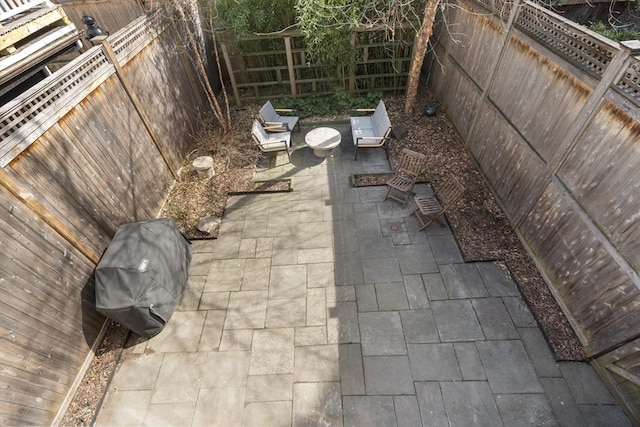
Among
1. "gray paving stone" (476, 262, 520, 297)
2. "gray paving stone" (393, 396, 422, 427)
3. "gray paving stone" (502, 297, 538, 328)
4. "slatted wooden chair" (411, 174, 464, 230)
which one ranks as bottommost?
"gray paving stone" (393, 396, 422, 427)

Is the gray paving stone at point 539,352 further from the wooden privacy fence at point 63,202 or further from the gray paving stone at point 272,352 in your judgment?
the wooden privacy fence at point 63,202

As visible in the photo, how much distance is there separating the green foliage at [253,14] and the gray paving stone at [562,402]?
8.93 meters

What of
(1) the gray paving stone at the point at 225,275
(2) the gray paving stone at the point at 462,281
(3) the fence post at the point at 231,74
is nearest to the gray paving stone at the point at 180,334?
(1) the gray paving stone at the point at 225,275

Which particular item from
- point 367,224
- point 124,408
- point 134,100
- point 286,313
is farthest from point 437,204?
point 134,100

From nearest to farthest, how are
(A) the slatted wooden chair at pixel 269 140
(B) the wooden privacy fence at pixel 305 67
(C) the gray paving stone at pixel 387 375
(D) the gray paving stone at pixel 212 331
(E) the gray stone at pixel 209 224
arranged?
1. (C) the gray paving stone at pixel 387 375
2. (D) the gray paving stone at pixel 212 331
3. (E) the gray stone at pixel 209 224
4. (A) the slatted wooden chair at pixel 269 140
5. (B) the wooden privacy fence at pixel 305 67

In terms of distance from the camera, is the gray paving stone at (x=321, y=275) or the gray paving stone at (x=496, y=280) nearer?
the gray paving stone at (x=496, y=280)

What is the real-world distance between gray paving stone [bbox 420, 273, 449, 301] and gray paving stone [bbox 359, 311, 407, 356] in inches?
26.9

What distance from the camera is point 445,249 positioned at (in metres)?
5.20

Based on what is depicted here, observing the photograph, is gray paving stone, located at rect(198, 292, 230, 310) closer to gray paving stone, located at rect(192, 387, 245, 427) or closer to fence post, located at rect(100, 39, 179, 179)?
gray paving stone, located at rect(192, 387, 245, 427)

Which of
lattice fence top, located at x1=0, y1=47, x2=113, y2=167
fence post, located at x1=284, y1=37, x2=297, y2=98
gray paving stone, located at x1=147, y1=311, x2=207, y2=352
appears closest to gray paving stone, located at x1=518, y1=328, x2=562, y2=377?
gray paving stone, located at x1=147, y1=311, x2=207, y2=352

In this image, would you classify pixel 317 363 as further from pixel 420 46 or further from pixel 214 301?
pixel 420 46

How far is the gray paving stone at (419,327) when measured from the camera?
4.17 m

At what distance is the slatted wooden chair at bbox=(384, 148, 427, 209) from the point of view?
5.79 metres

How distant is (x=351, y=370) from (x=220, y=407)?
1.75 meters
